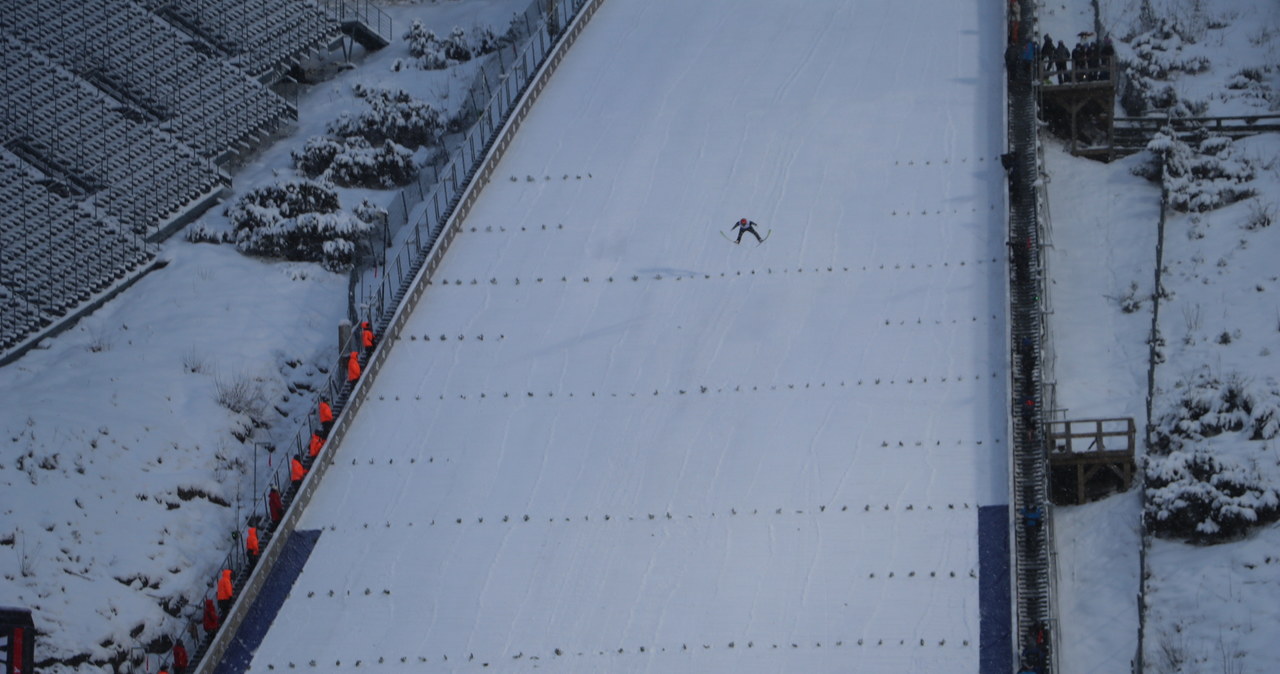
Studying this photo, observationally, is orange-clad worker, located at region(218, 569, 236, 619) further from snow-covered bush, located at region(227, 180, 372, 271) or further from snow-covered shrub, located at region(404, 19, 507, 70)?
snow-covered shrub, located at region(404, 19, 507, 70)

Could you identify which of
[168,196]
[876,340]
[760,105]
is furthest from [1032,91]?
[168,196]

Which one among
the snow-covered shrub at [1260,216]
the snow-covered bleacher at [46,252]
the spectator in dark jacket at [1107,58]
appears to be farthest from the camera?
the spectator in dark jacket at [1107,58]

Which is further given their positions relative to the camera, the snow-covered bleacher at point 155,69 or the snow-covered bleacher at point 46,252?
the snow-covered bleacher at point 155,69

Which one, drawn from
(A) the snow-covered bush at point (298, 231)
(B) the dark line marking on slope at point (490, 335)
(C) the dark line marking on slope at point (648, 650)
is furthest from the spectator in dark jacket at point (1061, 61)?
(C) the dark line marking on slope at point (648, 650)

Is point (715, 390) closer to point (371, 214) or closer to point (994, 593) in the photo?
point (994, 593)

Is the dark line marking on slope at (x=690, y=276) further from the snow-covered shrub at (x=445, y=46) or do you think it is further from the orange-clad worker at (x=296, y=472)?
the snow-covered shrub at (x=445, y=46)

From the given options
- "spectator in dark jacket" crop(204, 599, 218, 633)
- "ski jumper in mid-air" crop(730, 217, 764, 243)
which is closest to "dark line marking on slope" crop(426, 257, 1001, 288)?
"ski jumper in mid-air" crop(730, 217, 764, 243)
